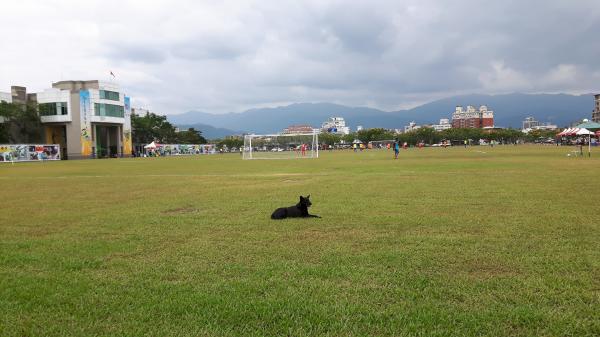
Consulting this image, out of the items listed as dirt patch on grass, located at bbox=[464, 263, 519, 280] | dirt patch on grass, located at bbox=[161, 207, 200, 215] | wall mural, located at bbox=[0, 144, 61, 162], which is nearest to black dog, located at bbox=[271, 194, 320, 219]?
dirt patch on grass, located at bbox=[161, 207, 200, 215]

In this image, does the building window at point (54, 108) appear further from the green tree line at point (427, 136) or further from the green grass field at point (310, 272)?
the green tree line at point (427, 136)

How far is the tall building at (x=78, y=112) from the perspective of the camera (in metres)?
73.1

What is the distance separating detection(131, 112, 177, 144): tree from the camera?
332ft

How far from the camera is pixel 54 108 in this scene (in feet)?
241

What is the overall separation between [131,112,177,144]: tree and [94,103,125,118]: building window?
20.8 meters

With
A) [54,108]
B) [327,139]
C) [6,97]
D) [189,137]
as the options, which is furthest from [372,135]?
[6,97]

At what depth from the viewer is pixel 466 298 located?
4094 mm

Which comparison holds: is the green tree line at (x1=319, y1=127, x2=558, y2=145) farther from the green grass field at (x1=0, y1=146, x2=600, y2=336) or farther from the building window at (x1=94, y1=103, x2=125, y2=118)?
the green grass field at (x1=0, y1=146, x2=600, y2=336)

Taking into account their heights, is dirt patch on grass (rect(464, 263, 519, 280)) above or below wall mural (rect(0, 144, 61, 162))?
below

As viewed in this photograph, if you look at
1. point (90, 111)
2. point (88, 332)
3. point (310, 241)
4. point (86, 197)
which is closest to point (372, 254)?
point (310, 241)

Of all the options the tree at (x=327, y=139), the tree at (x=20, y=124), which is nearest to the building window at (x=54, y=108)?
the tree at (x=20, y=124)

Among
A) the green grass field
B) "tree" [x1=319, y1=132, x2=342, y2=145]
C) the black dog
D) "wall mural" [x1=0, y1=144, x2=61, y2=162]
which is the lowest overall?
the green grass field

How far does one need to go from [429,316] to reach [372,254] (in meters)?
2.01

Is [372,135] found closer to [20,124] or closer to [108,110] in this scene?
[108,110]
